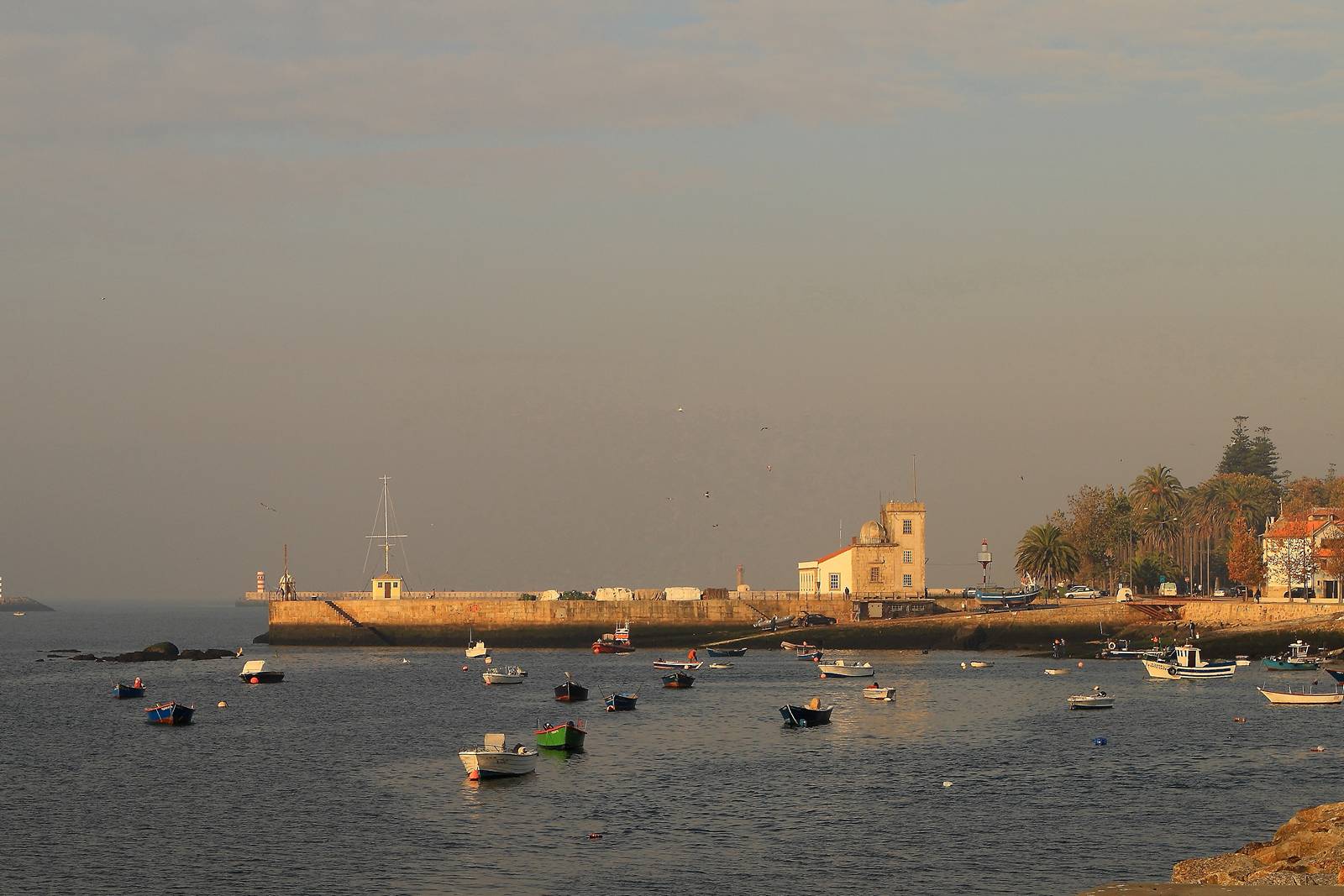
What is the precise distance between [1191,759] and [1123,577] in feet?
375

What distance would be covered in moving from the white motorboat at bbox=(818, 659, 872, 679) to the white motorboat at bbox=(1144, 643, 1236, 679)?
2134cm

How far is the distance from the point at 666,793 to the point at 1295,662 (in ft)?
229

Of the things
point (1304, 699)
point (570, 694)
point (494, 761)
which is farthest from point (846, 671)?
point (494, 761)

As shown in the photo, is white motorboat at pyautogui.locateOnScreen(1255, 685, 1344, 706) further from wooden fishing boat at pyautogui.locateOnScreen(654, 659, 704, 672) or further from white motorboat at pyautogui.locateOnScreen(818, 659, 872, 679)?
wooden fishing boat at pyautogui.locateOnScreen(654, 659, 704, 672)

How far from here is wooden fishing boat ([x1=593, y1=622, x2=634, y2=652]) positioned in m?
147

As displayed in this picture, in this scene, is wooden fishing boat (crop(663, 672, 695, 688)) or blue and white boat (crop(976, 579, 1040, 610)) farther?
blue and white boat (crop(976, 579, 1040, 610))

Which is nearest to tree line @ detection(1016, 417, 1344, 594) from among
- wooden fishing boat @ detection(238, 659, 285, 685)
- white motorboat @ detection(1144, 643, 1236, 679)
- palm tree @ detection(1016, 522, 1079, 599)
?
palm tree @ detection(1016, 522, 1079, 599)

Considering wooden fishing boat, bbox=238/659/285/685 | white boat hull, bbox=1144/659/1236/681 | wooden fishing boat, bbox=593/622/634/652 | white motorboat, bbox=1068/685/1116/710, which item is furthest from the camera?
wooden fishing boat, bbox=593/622/634/652

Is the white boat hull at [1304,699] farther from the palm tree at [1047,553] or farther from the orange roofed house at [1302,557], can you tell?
the palm tree at [1047,553]

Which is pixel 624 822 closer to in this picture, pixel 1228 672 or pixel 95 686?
pixel 1228 672

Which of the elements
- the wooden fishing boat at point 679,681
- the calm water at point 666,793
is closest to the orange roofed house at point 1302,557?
the calm water at point 666,793

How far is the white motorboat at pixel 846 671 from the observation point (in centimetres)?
11556

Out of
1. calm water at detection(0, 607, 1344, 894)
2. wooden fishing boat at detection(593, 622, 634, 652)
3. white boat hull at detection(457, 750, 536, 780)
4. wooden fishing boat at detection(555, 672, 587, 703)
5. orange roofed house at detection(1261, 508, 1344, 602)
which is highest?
orange roofed house at detection(1261, 508, 1344, 602)

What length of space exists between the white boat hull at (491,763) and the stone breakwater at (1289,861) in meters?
29.9
